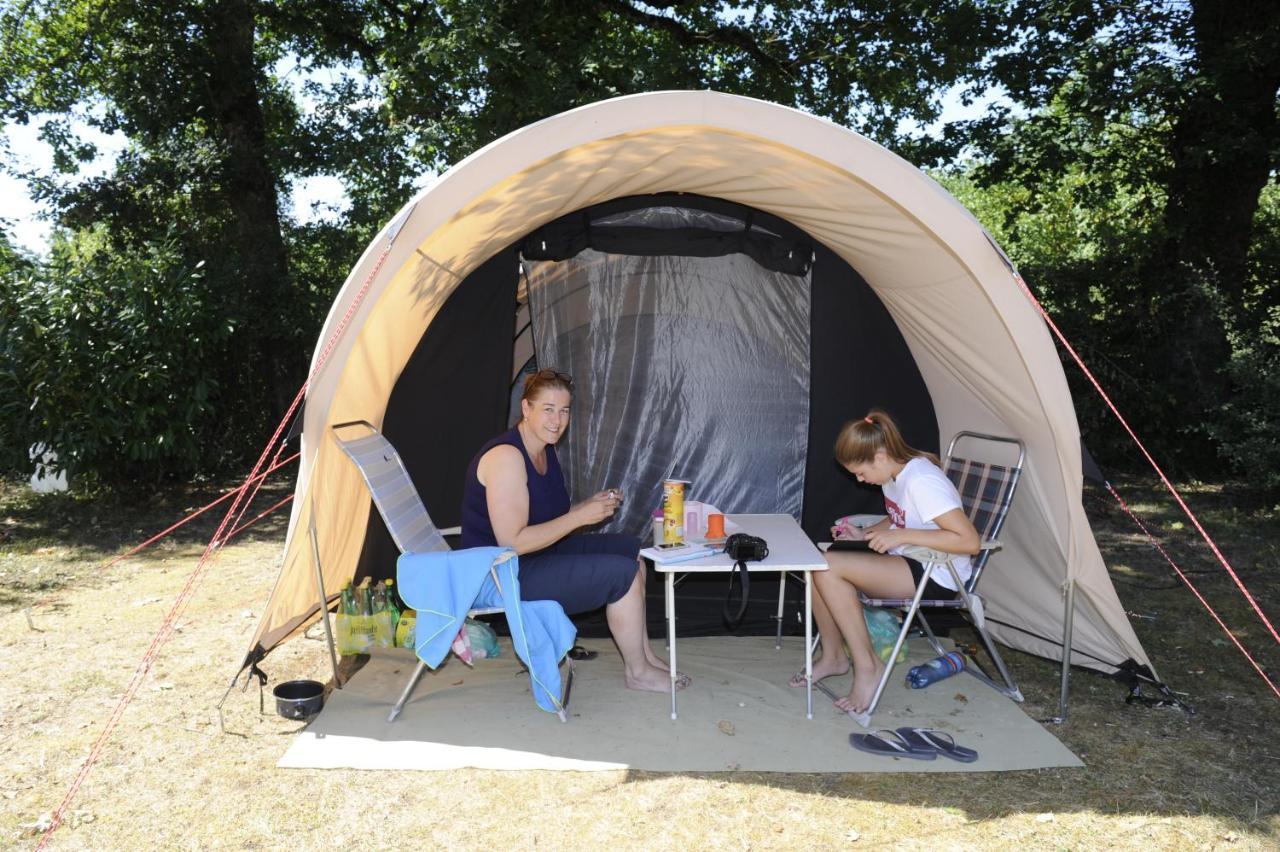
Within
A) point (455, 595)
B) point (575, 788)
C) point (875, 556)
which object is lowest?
point (575, 788)

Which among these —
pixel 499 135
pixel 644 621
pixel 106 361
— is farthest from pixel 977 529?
pixel 106 361

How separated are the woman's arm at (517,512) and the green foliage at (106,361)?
14.6ft

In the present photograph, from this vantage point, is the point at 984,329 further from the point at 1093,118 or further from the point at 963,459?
the point at 1093,118

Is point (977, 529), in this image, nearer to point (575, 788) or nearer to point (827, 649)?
point (827, 649)

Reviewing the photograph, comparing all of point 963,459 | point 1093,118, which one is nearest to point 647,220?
point 963,459

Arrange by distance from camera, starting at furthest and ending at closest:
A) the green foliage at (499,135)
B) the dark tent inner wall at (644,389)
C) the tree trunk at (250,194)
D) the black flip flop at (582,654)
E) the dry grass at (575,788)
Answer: the tree trunk at (250,194) → the green foliage at (499,135) → the dark tent inner wall at (644,389) → the black flip flop at (582,654) → the dry grass at (575,788)

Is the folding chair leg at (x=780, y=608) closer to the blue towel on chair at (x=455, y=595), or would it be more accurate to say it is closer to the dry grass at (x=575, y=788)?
the dry grass at (x=575, y=788)

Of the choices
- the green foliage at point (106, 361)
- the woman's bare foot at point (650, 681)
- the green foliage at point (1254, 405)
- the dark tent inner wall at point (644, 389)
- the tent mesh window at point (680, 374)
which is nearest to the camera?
the woman's bare foot at point (650, 681)

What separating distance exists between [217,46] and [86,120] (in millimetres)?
1835

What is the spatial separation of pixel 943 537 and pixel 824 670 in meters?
0.83

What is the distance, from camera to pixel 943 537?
325 centimetres

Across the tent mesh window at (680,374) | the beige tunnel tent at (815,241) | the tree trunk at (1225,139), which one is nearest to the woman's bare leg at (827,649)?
the beige tunnel tent at (815,241)

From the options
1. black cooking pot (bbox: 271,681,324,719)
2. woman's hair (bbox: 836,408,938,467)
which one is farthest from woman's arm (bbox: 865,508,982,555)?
black cooking pot (bbox: 271,681,324,719)

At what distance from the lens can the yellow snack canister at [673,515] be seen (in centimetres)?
347
